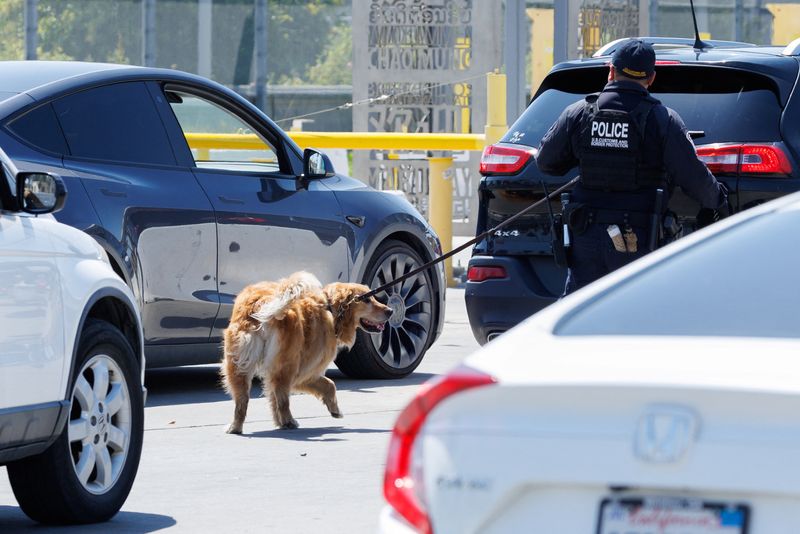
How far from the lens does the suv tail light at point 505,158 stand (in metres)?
8.38

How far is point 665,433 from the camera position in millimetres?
3174

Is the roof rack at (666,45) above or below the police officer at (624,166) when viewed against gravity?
above

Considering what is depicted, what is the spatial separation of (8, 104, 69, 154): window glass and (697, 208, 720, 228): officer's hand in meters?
3.15

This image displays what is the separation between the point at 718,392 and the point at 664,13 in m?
29.7

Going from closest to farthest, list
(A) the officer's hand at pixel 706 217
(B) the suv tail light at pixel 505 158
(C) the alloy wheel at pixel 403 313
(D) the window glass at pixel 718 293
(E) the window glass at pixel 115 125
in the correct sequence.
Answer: (D) the window glass at pixel 718 293 → (A) the officer's hand at pixel 706 217 → (B) the suv tail light at pixel 505 158 → (E) the window glass at pixel 115 125 → (C) the alloy wheel at pixel 403 313

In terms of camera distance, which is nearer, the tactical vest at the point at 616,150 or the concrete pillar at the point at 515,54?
the tactical vest at the point at 616,150

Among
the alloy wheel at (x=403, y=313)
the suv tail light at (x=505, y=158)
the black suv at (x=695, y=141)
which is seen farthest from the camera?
the alloy wheel at (x=403, y=313)

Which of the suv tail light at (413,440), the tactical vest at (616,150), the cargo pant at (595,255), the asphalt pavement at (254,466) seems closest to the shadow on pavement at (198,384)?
the asphalt pavement at (254,466)

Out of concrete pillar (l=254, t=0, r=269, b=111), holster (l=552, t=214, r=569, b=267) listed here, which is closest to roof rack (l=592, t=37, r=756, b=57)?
holster (l=552, t=214, r=569, b=267)

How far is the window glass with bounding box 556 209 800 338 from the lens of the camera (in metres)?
3.70

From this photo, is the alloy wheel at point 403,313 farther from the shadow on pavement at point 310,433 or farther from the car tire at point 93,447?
the car tire at point 93,447

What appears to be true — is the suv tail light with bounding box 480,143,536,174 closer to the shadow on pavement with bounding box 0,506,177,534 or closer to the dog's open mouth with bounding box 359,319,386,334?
the dog's open mouth with bounding box 359,319,386,334

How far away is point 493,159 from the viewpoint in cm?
853

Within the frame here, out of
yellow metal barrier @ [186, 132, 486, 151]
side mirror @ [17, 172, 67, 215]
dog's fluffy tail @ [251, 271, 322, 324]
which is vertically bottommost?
yellow metal barrier @ [186, 132, 486, 151]
